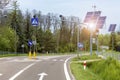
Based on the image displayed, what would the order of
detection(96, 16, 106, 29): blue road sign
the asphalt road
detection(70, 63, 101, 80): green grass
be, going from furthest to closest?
1. detection(96, 16, 106, 29): blue road sign
2. the asphalt road
3. detection(70, 63, 101, 80): green grass

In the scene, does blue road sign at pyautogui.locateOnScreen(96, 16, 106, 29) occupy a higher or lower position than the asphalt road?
higher

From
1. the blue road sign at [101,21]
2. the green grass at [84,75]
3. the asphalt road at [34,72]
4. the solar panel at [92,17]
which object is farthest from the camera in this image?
the blue road sign at [101,21]

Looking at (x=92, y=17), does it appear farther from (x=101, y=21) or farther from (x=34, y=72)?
(x=34, y=72)

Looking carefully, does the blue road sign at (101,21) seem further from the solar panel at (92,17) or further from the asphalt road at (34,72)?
the asphalt road at (34,72)

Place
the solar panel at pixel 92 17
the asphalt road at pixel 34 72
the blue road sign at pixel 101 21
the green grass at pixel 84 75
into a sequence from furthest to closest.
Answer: the blue road sign at pixel 101 21
the solar panel at pixel 92 17
the asphalt road at pixel 34 72
the green grass at pixel 84 75

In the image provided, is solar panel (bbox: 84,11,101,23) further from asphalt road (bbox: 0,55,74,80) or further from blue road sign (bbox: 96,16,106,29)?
asphalt road (bbox: 0,55,74,80)

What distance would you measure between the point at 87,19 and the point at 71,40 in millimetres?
85871

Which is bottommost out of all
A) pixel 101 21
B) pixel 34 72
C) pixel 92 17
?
pixel 34 72

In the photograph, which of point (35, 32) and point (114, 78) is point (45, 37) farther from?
point (114, 78)

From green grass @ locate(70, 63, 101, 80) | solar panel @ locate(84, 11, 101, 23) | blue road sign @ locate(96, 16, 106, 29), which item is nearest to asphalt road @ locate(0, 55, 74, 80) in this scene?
green grass @ locate(70, 63, 101, 80)

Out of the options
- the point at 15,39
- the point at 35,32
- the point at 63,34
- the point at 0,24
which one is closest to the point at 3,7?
the point at 0,24

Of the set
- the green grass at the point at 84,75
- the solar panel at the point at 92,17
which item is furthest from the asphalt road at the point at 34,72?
the solar panel at the point at 92,17

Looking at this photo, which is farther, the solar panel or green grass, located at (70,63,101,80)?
the solar panel

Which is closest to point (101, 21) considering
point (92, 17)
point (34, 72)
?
point (92, 17)
